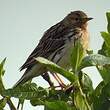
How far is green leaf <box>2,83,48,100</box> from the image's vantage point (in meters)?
2.35

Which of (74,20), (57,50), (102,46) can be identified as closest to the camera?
(102,46)

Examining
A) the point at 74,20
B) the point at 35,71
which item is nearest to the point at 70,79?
the point at 35,71

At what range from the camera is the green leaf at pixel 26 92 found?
235cm

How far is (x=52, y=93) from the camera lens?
2.69 meters

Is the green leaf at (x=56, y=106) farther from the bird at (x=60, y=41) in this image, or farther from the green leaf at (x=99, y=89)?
the bird at (x=60, y=41)

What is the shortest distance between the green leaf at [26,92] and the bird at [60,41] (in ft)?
16.3

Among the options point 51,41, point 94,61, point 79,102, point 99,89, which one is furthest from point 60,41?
point 94,61

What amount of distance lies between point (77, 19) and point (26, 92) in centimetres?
738

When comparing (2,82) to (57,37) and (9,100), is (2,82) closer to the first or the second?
(9,100)

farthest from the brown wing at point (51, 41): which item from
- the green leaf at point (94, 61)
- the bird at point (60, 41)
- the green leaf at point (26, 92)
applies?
the green leaf at point (94, 61)

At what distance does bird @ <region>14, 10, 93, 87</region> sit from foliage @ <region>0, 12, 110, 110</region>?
4972mm

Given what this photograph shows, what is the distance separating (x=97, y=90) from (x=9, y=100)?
522mm

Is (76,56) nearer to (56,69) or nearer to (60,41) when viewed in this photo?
(56,69)

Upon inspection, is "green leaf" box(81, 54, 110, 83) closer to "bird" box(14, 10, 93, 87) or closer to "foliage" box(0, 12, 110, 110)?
"foliage" box(0, 12, 110, 110)
